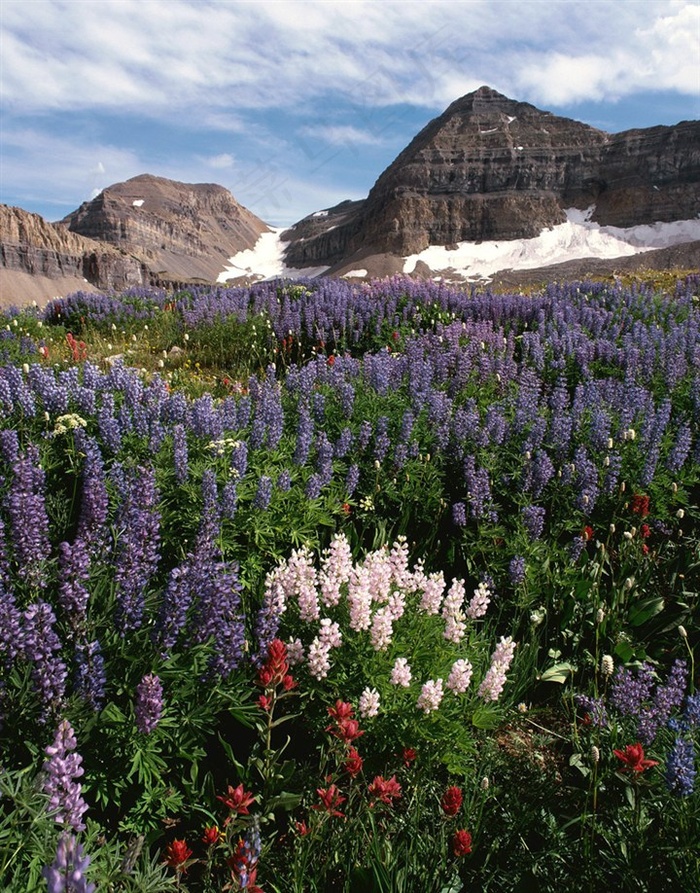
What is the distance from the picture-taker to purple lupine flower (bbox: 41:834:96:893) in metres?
1.46

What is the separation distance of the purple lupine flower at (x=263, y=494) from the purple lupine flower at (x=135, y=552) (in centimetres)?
65

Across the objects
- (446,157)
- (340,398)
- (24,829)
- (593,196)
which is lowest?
(24,829)

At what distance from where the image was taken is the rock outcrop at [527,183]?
12800cm

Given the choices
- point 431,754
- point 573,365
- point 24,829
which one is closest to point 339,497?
point 431,754

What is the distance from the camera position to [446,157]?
152 meters

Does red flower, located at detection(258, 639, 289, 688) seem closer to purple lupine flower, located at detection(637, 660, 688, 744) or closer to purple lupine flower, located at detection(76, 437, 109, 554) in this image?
purple lupine flower, located at detection(76, 437, 109, 554)

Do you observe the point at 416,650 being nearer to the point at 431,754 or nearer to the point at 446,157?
the point at 431,754

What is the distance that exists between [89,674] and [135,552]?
60 centimetres

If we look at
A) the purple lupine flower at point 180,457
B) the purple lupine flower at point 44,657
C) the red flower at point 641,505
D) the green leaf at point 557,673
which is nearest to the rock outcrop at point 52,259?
the purple lupine flower at point 180,457

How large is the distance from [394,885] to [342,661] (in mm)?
999

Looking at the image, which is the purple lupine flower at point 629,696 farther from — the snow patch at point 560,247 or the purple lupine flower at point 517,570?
the snow patch at point 560,247

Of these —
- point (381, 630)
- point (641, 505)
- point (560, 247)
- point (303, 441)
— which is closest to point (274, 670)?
point (381, 630)

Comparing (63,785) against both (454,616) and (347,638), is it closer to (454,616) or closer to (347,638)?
(347,638)

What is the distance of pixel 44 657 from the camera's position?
8.05 feet
